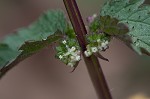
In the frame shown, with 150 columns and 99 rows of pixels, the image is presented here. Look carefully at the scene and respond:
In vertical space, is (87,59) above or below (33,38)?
below

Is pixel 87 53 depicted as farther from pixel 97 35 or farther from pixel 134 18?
pixel 134 18

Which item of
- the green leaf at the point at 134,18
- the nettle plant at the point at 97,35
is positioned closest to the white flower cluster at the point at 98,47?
the nettle plant at the point at 97,35

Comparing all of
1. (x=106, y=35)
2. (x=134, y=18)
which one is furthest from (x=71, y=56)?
(x=134, y=18)

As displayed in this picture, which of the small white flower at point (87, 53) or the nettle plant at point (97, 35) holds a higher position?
the nettle plant at point (97, 35)

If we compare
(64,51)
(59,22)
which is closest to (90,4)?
(59,22)

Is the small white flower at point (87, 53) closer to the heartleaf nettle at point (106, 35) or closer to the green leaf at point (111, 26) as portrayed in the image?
the heartleaf nettle at point (106, 35)

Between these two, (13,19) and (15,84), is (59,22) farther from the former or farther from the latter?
(13,19)
